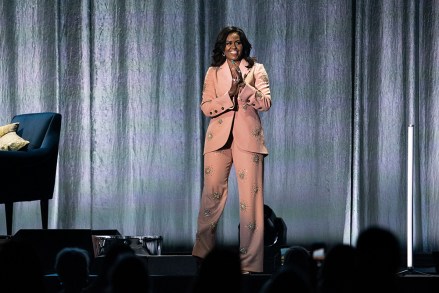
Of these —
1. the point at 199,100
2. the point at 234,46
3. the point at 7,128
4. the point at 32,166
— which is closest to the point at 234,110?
the point at 234,46

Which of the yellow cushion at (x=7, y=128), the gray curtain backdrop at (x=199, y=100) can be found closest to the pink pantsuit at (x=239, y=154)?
the yellow cushion at (x=7, y=128)

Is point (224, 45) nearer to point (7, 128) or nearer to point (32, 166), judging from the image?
point (32, 166)

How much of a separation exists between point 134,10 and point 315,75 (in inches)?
57.0

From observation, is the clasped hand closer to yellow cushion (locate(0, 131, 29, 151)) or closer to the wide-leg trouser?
the wide-leg trouser

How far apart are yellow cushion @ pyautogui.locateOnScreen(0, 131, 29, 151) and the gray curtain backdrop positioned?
1.02 m

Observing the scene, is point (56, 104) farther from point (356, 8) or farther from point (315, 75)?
point (356, 8)

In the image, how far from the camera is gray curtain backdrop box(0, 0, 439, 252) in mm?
5496

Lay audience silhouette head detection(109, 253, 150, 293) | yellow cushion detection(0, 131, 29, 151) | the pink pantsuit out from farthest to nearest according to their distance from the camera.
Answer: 1. yellow cushion detection(0, 131, 29, 151)
2. the pink pantsuit
3. audience silhouette head detection(109, 253, 150, 293)

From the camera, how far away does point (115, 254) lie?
564 millimetres

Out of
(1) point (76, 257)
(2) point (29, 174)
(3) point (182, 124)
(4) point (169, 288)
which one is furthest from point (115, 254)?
(3) point (182, 124)

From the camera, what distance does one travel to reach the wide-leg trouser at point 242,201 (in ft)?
10.5

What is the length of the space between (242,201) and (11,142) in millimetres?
1772

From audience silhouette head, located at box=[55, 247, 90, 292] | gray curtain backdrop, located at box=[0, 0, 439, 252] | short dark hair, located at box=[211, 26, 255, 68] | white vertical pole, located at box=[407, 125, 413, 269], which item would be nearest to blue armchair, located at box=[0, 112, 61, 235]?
gray curtain backdrop, located at box=[0, 0, 439, 252]

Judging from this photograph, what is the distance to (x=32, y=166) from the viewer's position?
4.32 m
